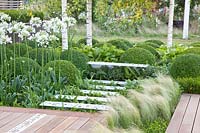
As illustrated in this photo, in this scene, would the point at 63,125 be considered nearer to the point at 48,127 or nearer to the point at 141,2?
the point at 48,127

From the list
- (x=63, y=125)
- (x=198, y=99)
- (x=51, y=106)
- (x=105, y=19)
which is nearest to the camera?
(x=63, y=125)

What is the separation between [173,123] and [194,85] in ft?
5.72

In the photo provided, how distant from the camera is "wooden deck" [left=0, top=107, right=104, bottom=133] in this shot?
147 inches

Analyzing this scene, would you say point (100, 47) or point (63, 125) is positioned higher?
point (100, 47)

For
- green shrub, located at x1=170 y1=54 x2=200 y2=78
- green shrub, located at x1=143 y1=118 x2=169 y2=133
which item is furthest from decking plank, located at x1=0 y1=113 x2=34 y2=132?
green shrub, located at x1=170 y1=54 x2=200 y2=78

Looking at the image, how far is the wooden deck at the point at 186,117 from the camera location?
12.4ft

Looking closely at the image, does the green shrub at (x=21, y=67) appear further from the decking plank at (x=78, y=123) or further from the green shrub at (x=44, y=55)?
the decking plank at (x=78, y=123)

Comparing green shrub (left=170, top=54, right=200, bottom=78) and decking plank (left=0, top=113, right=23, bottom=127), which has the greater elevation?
green shrub (left=170, top=54, right=200, bottom=78)

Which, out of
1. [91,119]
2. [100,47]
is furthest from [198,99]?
[100,47]

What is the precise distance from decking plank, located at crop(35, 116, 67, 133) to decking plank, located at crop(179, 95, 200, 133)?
113cm

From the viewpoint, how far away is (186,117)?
424cm

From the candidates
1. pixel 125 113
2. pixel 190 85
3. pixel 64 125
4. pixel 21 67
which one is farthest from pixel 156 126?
pixel 21 67

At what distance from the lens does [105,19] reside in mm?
14852

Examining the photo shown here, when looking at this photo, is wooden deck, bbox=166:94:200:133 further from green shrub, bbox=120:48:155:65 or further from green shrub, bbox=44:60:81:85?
green shrub, bbox=120:48:155:65
